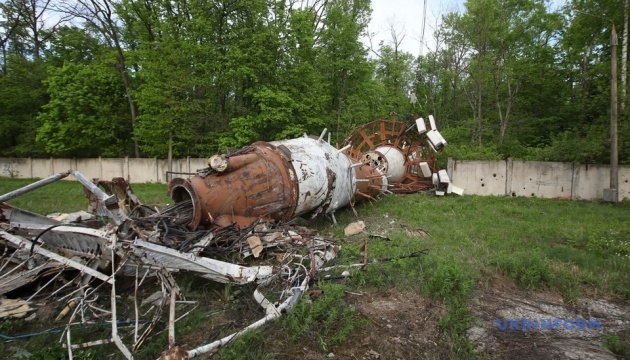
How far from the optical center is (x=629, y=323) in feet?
12.0

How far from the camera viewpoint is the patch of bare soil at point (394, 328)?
307 cm

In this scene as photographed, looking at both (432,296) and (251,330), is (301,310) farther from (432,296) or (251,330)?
(432,296)

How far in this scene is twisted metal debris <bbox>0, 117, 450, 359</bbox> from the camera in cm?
339

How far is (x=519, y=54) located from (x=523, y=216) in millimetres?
13725

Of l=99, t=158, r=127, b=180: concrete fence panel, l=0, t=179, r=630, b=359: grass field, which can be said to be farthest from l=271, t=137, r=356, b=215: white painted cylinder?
l=99, t=158, r=127, b=180: concrete fence panel

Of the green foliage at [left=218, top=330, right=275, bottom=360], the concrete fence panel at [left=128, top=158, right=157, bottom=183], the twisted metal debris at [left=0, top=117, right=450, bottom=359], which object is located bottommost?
the green foliage at [left=218, top=330, right=275, bottom=360]

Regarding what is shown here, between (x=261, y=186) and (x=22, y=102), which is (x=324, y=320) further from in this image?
(x=22, y=102)

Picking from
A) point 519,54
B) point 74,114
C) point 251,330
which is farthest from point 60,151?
point 519,54

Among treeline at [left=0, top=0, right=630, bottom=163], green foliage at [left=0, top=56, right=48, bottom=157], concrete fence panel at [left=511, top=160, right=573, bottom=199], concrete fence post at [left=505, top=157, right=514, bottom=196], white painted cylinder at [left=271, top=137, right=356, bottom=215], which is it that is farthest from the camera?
green foliage at [left=0, top=56, right=48, bottom=157]

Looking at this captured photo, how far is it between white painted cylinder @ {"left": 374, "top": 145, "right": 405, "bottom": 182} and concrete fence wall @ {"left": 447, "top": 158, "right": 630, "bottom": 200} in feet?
8.37

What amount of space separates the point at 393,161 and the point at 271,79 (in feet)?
26.6

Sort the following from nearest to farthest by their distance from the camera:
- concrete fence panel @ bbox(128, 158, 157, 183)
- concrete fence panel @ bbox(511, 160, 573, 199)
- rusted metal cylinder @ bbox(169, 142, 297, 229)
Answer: rusted metal cylinder @ bbox(169, 142, 297, 229), concrete fence panel @ bbox(511, 160, 573, 199), concrete fence panel @ bbox(128, 158, 157, 183)

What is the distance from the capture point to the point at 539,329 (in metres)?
3.49

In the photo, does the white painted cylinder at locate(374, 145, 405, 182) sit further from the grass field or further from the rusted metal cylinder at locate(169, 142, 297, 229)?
the rusted metal cylinder at locate(169, 142, 297, 229)
